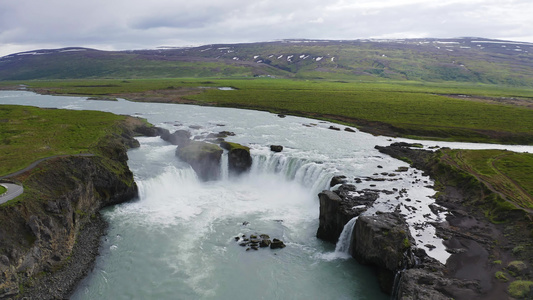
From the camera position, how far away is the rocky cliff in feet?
75.5

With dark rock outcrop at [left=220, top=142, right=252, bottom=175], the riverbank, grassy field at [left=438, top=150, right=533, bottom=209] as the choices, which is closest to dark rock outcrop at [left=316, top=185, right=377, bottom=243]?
the riverbank

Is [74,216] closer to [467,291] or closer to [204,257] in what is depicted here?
[204,257]

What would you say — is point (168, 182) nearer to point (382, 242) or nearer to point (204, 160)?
point (204, 160)

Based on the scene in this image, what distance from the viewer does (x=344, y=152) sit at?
56.3 meters

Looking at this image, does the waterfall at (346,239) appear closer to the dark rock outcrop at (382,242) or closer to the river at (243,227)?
the river at (243,227)

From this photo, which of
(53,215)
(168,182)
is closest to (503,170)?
(168,182)

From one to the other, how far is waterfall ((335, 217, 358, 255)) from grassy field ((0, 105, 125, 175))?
3339 cm

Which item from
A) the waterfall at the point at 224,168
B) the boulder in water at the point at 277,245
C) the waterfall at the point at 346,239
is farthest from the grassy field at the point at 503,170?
the waterfall at the point at 224,168

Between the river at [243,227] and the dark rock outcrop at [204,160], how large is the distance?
136cm

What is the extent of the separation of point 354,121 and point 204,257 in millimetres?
66294

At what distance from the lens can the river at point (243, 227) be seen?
25844mm

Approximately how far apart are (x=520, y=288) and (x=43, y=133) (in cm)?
6360

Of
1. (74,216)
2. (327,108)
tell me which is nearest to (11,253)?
(74,216)

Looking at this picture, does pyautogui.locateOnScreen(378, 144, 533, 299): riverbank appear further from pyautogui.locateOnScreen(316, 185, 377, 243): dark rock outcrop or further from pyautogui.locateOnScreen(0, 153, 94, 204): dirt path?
pyautogui.locateOnScreen(0, 153, 94, 204): dirt path
